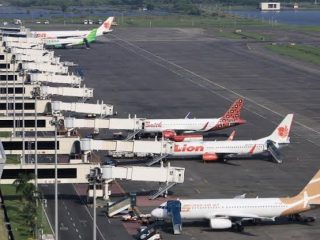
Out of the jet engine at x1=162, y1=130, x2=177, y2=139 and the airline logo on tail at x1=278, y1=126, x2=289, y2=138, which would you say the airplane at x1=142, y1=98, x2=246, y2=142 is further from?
the airline logo on tail at x1=278, y1=126, x2=289, y2=138

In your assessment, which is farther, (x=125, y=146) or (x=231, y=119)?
(x=231, y=119)

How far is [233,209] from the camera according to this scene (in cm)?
10406

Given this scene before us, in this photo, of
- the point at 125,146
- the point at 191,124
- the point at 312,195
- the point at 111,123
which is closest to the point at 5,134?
the point at 111,123

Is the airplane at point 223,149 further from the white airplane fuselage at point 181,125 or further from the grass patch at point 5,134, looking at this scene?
the grass patch at point 5,134

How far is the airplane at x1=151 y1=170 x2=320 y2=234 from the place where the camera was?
103438 millimetres

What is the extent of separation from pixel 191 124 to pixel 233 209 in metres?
51.3

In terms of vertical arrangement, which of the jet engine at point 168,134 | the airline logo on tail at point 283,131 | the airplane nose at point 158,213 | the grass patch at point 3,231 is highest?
the airline logo on tail at point 283,131

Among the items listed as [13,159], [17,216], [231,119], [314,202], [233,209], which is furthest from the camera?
[231,119]

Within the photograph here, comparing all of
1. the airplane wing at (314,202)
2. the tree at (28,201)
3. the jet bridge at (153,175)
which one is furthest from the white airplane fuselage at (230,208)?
the tree at (28,201)

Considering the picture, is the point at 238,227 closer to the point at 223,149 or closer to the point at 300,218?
the point at 300,218

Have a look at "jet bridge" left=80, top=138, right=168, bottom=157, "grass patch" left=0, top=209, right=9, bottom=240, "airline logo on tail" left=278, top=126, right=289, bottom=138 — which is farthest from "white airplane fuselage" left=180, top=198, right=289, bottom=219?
"airline logo on tail" left=278, top=126, right=289, bottom=138

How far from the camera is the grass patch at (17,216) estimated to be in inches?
3856

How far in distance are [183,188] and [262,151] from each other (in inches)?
801

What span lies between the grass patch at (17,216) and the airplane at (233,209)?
34.3 feet
